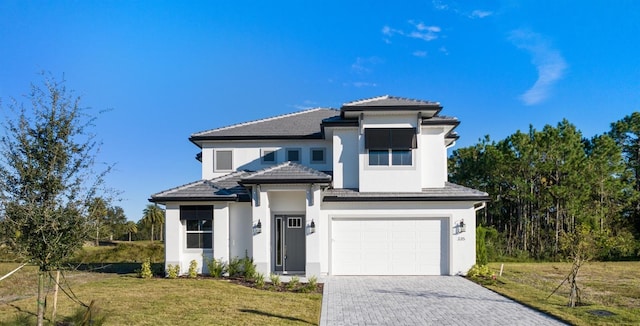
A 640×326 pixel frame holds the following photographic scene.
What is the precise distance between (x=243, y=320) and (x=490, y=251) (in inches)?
826

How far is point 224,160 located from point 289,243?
18.1 feet

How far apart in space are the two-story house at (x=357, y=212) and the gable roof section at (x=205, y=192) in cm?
4

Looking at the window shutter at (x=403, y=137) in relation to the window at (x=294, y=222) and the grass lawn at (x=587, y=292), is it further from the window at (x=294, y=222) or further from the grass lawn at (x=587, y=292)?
the grass lawn at (x=587, y=292)

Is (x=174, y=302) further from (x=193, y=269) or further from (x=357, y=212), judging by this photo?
(x=357, y=212)

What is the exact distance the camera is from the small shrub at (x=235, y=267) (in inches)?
A: 646

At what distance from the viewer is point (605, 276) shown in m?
19.0

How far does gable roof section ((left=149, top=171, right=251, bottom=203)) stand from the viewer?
1680 centimetres

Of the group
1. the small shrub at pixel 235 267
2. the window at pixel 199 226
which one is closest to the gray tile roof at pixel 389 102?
the window at pixel 199 226

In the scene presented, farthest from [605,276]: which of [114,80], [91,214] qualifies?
[114,80]

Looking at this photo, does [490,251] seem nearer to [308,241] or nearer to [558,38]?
[558,38]

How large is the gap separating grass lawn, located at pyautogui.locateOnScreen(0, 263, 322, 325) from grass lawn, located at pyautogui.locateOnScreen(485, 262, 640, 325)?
5977 millimetres

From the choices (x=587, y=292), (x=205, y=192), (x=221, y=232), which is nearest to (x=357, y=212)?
(x=221, y=232)

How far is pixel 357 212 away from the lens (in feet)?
56.7

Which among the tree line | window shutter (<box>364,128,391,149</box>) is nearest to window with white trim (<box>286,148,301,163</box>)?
window shutter (<box>364,128,391,149</box>)
